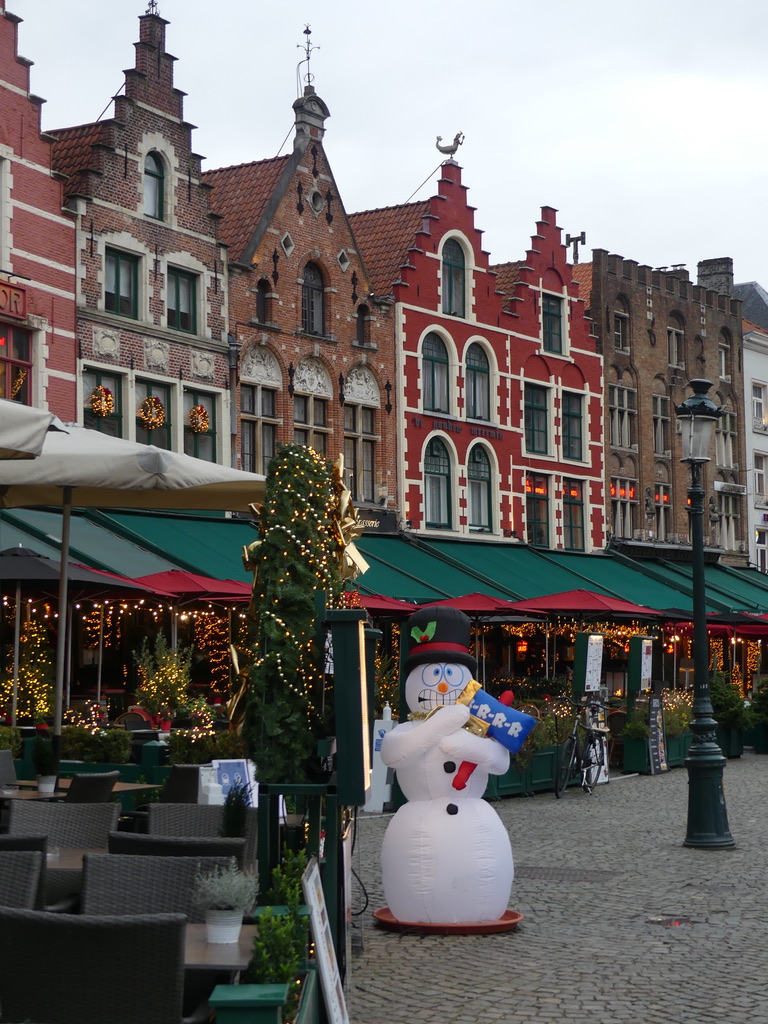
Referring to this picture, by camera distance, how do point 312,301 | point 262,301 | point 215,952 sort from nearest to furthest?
point 215,952, point 262,301, point 312,301

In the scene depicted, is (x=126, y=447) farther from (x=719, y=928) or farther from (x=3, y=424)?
(x=719, y=928)

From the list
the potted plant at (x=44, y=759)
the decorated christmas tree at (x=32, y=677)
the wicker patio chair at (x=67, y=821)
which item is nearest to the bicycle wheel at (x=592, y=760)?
the decorated christmas tree at (x=32, y=677)

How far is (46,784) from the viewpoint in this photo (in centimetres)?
959

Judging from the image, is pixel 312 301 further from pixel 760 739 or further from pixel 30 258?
pixel 760 739

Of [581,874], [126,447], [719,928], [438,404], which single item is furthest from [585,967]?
[438,404]

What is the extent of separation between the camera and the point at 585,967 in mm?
8727

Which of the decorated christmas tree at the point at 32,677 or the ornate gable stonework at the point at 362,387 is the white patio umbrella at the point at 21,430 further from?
the ornate gable stonework at the point at 362,387

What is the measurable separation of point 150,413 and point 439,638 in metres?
15.4

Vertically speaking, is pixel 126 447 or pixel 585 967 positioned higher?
pixel 126 447

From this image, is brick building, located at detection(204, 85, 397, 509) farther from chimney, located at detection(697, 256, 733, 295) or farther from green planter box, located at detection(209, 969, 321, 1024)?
green planter box, located at detection(209, 969, 321, 1024)

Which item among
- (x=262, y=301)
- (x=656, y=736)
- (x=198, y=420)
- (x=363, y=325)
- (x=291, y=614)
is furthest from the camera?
(x=363, y=325)

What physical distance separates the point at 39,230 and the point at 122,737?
461 inches

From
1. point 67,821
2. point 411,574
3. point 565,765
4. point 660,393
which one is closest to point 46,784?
point 67,821

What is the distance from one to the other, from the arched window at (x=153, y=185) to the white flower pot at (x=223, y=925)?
2104 cm
